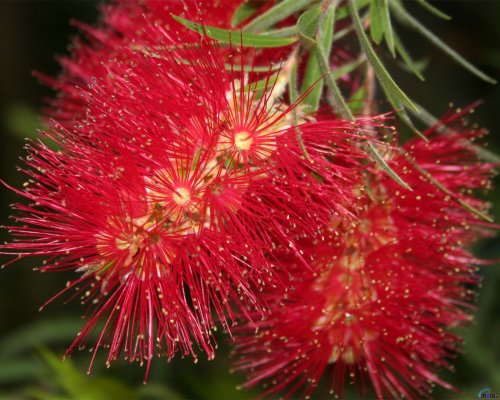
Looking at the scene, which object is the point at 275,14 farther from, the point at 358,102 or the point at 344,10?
the point at 358,102

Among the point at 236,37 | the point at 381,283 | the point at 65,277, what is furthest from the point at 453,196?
the point at 65,277

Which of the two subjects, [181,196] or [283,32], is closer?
[181,196]

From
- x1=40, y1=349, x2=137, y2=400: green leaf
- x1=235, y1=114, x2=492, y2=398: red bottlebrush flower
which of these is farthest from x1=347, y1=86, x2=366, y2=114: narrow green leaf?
x1=40, y1=349, x2=137, y2=400: green leaf

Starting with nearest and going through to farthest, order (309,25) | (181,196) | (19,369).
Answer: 1. (181,196)
2. (309,25)
3. (19,369)

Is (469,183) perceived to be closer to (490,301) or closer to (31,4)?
(490,301)

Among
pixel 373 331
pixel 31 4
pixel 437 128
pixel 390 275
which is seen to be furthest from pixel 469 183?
pixel 31 4

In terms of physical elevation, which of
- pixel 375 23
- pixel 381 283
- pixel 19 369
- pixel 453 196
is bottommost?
pixel 381 283

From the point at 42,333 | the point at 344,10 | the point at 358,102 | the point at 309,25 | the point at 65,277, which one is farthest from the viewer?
the point at 65,277

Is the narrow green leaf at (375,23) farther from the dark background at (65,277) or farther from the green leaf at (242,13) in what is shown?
the dark background at (65,277)
